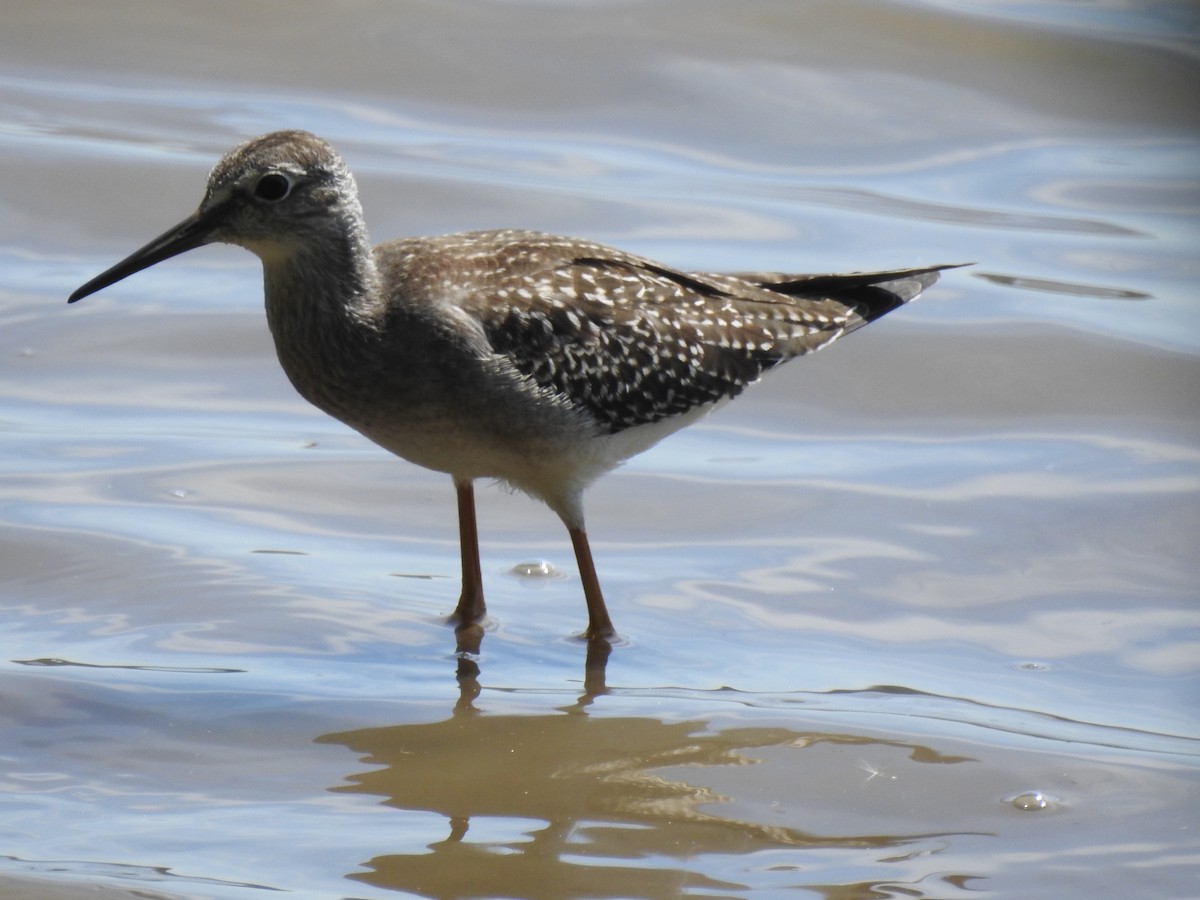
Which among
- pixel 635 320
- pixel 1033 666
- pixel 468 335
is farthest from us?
pixel 635 320

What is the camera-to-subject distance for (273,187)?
686 cm

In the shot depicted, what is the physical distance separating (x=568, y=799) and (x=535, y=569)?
8.14 feet

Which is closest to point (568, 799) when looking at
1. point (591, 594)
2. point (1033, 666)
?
point (591, 594)

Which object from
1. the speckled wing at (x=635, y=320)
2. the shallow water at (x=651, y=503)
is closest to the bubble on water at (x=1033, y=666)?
the shallow water at (x=651, y=503)

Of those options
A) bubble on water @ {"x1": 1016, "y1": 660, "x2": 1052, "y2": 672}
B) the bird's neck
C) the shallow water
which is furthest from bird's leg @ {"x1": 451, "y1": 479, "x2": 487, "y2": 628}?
bubble on water @ {"x1": 1016, "y1": 660, "x2": 1052, "y2": 672}

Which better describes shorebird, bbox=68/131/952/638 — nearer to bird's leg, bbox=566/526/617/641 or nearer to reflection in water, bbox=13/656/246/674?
bird's leg, bbox=566/526/617/641

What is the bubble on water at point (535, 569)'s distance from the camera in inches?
325

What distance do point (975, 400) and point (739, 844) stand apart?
4.78 metres

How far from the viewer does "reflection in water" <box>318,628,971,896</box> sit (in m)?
5.35

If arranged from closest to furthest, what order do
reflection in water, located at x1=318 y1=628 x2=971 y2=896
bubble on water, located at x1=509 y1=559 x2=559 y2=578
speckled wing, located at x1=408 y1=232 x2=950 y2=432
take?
reflection in water, located at x1=318 y1=628 x2=971 y2=896 < speckled wing, located at x1=408 y1=232 x2=950 y2=432 < bubble on water, located at x1=509 y1=559 x2=559 y2=578

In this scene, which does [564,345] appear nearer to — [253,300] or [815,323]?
[815,323]

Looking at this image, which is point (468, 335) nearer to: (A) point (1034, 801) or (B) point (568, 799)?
(B) point (568, 799)

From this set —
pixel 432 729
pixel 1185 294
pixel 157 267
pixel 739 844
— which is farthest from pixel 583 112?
pixel 739 844

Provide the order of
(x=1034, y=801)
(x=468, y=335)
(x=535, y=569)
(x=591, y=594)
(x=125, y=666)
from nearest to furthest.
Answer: (x=1034, y=801), (x=125, y=666), (x=468, y=335), (x=591, y=594), (x=535, y=569)
